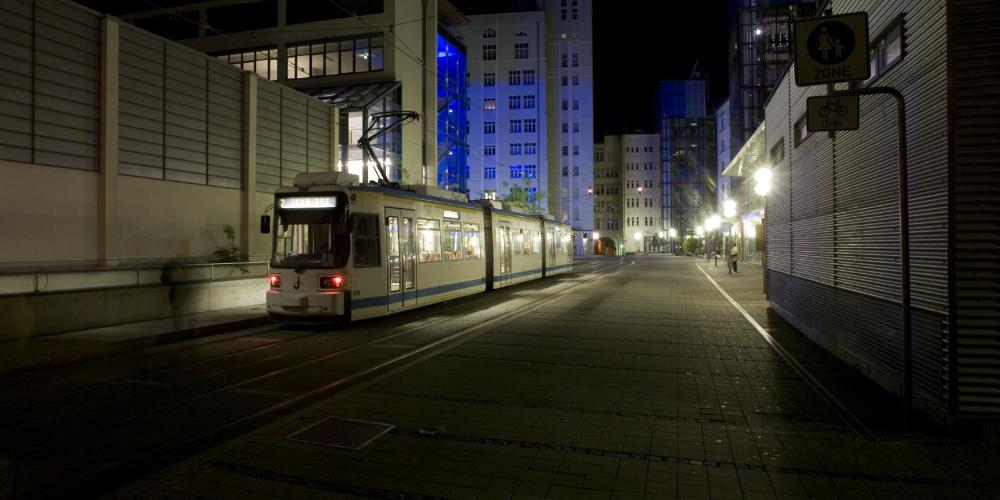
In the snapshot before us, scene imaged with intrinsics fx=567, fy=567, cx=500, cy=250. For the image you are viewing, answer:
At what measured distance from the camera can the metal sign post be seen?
19.1ft

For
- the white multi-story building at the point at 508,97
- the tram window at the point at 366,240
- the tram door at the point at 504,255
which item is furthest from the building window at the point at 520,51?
the tram window at the point at 366,240

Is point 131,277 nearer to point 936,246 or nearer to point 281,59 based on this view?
point 936,246

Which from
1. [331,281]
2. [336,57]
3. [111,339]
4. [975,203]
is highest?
[336,57]

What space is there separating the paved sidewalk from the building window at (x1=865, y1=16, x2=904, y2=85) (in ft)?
41.6

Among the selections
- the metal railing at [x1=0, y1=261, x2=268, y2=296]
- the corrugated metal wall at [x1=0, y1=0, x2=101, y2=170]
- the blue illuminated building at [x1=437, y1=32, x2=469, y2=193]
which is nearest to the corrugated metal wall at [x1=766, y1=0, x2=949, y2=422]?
the metal railing at [x1=0, y1=261, x2=268, y2=296]

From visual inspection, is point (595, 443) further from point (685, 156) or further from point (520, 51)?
point (685, 156)

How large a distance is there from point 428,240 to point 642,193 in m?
90.0

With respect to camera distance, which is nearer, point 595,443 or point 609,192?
point 595,443

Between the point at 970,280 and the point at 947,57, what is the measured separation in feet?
7.21

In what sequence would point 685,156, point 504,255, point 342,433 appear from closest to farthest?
point 342,433, point 504,255, point 685,156

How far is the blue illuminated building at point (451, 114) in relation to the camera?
42844 millimetres

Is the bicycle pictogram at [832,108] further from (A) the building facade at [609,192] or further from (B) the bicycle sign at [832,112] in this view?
(A) the building facade at [609,192]

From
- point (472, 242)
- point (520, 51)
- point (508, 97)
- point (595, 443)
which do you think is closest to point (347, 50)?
point (472, 242)

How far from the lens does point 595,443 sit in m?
5.43
